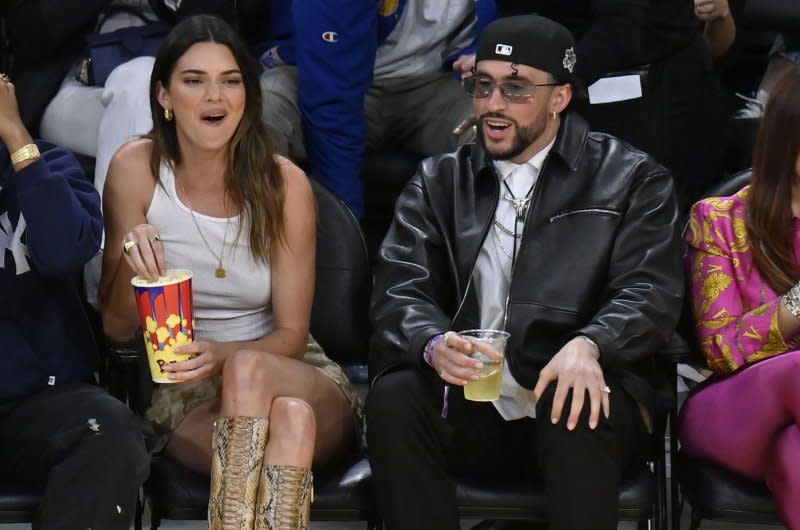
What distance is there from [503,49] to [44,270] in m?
1.28

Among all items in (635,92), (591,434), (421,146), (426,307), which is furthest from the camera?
(421,146)

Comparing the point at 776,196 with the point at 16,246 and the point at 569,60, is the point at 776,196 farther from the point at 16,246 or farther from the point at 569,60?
the point at 16,246

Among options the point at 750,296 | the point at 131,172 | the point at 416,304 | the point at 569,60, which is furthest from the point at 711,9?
the point at 131,172

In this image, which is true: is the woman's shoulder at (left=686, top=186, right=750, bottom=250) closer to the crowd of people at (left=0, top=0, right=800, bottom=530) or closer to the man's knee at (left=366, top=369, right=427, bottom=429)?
the crowd of people at (left=0, top=0, right=800, bottom=530)

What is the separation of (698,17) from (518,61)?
1496 mm

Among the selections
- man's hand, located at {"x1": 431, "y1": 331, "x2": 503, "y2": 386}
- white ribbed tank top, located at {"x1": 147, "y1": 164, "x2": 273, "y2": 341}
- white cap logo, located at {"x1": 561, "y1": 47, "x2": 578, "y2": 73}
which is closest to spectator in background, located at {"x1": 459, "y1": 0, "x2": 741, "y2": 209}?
white cap logo, located at {"x1": 561, "y1": 47, "x2": 578, "y2": 73}

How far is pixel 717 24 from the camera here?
17.2 ft

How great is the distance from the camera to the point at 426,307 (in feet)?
12.5

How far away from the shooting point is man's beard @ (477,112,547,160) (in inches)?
155

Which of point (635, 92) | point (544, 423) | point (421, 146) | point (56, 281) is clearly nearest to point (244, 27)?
point (421, 146)

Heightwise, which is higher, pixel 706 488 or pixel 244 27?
pixel 244 27

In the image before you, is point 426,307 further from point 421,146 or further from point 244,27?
point 244,27

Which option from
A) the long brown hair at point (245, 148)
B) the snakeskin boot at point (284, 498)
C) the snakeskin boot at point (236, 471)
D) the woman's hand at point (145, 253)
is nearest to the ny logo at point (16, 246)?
the woman's hand at point (145, 253)

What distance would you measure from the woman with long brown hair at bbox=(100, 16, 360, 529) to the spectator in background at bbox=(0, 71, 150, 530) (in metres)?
0.13
